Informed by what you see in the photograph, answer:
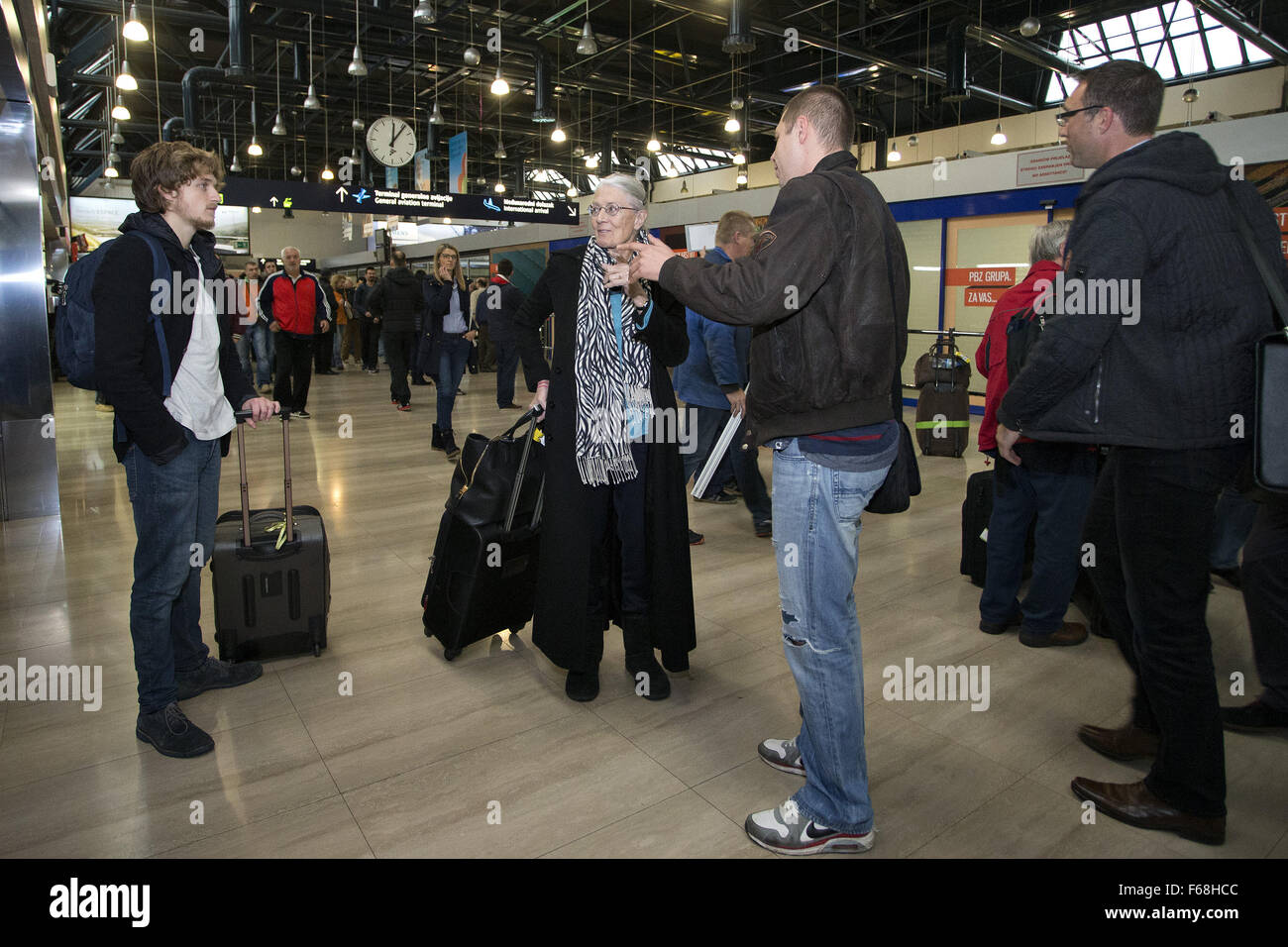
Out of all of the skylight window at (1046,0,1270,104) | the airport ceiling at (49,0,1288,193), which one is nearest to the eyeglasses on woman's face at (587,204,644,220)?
the airport ceiling at (49,0,1288,193)

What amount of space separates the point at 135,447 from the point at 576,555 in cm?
128

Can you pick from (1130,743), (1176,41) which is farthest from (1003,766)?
(1176,41)

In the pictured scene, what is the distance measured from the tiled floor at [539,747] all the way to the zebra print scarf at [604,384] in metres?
0.80

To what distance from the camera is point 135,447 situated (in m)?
2.33

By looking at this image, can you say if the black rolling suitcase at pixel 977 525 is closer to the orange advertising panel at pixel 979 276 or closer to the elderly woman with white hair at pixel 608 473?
the elderly woman with white hair at pixel 608 473

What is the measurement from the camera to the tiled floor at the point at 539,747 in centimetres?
200

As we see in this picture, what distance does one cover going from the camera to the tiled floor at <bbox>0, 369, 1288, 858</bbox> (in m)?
2.00

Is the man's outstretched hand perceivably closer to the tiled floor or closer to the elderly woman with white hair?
the elderly woman with white hair

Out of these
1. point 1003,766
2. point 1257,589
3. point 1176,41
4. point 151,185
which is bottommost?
point 1003,766

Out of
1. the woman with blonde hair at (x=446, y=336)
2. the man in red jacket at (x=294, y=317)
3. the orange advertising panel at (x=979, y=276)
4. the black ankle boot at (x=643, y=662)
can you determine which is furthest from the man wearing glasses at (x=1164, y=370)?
the orange advertising panel at (x=979, y=276)

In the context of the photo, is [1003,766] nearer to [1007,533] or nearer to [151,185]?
[1007,533]

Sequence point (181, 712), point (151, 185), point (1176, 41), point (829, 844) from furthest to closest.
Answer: point (1176, 41) < point (181, 712) < point (151, 185) < point (829, 844)

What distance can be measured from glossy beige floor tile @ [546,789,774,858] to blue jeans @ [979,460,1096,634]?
5.70 feet

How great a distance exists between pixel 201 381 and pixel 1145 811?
271cm
